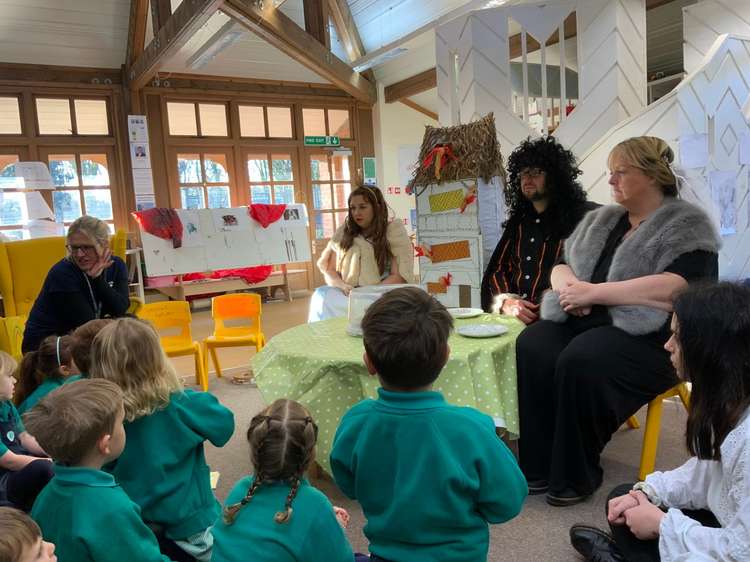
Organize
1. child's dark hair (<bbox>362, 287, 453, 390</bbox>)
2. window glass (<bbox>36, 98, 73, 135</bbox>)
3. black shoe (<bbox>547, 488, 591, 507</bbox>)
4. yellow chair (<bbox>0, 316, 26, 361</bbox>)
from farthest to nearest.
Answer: window glass (<bbox>36, 98, 73, 135</bbox>) → yellow chair (<bbox>0, 316, 26, 361</bbox>) → black shoe (<bbox>547, 488, 591, 507</bbox>) → child's dark hair (<bbox>362, 287, 453, 390</bbox>)

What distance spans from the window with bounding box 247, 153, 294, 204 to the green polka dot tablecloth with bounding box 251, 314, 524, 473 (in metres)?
6.50

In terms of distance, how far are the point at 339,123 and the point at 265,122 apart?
1238 mm

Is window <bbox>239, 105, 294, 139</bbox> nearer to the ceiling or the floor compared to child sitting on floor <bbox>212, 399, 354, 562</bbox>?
nearer to the ceiling

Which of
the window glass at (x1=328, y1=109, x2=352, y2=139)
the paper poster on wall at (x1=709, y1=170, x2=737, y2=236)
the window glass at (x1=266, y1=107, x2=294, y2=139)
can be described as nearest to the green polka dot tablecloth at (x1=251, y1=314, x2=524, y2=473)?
the paper poster on wall at (x1=709, y1=170, x2=737, y2=236)

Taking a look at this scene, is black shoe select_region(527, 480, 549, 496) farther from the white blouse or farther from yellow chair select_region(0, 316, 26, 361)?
yellow chair select_region(0, 316, 26, 361)

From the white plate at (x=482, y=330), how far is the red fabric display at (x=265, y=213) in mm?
5761

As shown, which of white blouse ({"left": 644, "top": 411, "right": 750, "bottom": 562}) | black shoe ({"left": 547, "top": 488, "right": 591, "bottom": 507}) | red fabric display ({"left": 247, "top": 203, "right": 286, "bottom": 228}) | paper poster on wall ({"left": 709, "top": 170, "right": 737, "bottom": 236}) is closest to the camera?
white blouse ({"left": 644, "top": 411, "right": 750, "bottom": 562})

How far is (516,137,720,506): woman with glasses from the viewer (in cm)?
197

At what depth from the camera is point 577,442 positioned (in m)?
2.00

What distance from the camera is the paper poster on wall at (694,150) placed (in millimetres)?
3887

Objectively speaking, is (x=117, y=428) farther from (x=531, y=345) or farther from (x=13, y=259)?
(x=13, y=259)

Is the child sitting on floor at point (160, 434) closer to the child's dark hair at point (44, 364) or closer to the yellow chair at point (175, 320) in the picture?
the child's dark hair at point (44, 364)

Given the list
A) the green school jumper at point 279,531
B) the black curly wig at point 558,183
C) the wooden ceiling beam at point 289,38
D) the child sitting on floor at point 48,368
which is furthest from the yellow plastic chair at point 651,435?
the wooden ceiling beam at point 289,38

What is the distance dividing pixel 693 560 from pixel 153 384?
1236 millimetres
